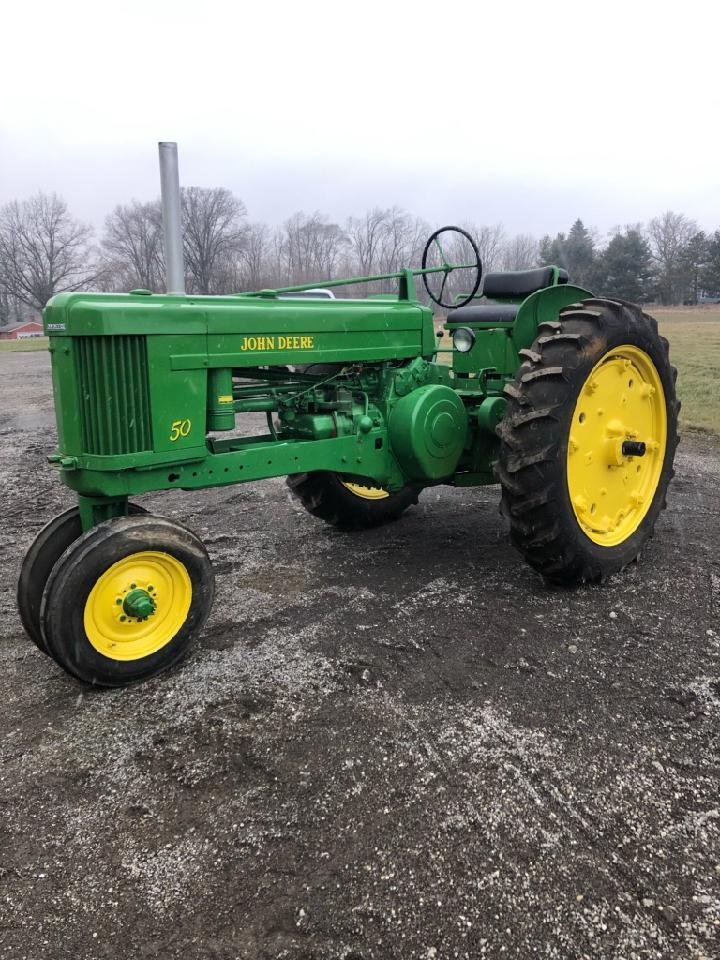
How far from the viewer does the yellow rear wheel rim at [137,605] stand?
287 cm

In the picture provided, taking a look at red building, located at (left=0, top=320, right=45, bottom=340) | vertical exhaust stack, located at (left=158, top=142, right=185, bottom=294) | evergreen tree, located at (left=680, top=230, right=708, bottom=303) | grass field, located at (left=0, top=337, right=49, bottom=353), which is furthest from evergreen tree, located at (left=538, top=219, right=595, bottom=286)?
vertical exhaust stack, located at (left=158, top=142, right=185, bottom=294)

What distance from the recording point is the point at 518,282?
16.8 ft

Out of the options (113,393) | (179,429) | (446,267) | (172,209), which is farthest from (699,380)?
(113,393)

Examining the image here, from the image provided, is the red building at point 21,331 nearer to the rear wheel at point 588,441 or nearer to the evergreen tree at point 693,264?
the evergreen tree at point 693,264

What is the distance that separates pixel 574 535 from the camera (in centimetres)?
371

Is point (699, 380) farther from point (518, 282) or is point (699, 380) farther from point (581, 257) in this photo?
point (581, 257)

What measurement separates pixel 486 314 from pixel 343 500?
61.8 inches

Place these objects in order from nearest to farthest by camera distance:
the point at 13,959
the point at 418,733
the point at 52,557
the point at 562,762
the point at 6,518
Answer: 1. the point at 13,959
2. the point at 562,762
3. the point at 418,733
4. the point at 52,557
5. the point at 6,518

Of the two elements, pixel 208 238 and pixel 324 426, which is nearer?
pixel 324 426

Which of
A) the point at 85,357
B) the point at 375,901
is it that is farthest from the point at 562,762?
the point at 85,357

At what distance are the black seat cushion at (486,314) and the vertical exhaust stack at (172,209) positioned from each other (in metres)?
3.17

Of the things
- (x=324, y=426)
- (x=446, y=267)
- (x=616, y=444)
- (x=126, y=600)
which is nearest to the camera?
(x=126, y=600)

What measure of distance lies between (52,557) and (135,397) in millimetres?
810

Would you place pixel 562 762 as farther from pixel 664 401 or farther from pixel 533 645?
pixel 664 401
